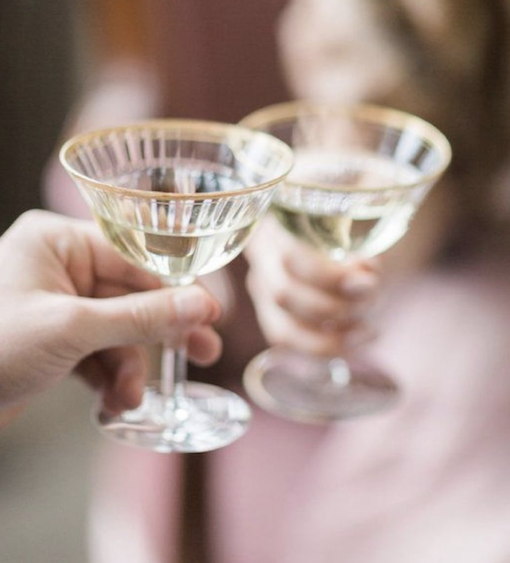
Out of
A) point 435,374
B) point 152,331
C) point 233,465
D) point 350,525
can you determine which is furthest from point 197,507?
point 152,331

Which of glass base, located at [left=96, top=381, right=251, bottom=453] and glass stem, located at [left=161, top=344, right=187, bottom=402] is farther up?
glass stem, located at [left=161, top=344, right=187, bottom=402]

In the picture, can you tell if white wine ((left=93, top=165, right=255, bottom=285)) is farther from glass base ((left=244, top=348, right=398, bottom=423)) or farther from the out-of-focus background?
the out-of-focus background

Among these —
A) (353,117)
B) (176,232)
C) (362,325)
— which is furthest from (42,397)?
(176,232)

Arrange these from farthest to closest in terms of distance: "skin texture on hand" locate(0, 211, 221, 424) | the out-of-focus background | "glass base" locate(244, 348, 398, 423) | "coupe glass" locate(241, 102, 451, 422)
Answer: the out-of-focus background, "glass base" locate(244, 348, 398, 423), "coupe glass" locate(241, 102, 451, 422), "skin texture on hand" locate(0, 211, 221, 424)

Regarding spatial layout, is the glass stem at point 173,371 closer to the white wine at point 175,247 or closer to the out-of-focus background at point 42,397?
the white wine at point 175,247

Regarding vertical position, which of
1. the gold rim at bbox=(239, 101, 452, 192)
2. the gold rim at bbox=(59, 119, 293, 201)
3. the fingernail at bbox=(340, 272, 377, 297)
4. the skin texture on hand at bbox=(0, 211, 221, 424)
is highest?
the gold rim at bbox=(59, 119, 293, 201)

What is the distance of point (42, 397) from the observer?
1.43m

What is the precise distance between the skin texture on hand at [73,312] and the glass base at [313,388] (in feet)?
0.39

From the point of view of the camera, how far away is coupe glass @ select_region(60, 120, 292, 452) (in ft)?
1.72

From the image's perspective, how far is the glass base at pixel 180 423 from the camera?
642 mm

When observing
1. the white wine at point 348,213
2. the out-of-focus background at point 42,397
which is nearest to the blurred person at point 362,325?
the white wine at point 348,213

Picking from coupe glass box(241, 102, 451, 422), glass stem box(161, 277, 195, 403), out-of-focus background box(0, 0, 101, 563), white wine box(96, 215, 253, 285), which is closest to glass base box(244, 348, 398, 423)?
coupe glass box(241, 102, 451, 422)

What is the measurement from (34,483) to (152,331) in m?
0.85

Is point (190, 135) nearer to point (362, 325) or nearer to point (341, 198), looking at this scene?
point (341, 198)
